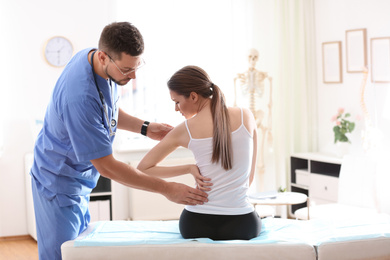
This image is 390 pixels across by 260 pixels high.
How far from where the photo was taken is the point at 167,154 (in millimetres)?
2350

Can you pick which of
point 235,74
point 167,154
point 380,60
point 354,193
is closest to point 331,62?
point 380,60

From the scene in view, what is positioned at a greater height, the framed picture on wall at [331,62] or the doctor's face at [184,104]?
the framed picture on wall at [331,62]

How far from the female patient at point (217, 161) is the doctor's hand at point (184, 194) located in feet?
0.12

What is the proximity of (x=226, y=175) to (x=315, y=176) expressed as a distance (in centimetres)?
287

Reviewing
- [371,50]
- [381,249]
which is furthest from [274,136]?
[381,249]

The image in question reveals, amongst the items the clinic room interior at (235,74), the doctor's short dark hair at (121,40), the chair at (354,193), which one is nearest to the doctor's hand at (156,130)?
the doctor's short dark hair at (121,40)

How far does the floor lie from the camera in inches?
171

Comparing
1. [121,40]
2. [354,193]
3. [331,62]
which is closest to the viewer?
[121,40]

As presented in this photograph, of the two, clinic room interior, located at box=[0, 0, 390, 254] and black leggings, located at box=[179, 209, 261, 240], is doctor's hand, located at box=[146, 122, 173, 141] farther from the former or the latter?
clinic room interior, located at box=[0, 0, 390, 254]

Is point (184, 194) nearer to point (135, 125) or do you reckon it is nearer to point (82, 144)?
point (82, 144)

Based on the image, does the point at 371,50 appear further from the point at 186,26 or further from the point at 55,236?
the point at 55,236

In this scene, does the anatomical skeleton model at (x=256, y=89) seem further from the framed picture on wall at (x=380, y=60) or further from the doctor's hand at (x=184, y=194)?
the doctor's hand at (x=184, y=194)

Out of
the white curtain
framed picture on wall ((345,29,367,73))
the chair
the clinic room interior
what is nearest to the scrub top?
the chair

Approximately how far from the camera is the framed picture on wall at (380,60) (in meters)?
4.42
